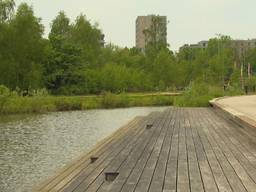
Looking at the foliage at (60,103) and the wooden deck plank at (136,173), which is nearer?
the wooden deck plank at (136,173)

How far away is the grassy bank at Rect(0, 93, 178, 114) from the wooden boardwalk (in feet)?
91.2

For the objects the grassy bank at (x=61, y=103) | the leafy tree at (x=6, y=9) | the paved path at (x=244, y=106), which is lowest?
the grassy bank at (x=61, y=103)

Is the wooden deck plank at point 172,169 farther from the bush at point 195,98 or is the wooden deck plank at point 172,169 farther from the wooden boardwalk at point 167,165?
the bush at point 195,98

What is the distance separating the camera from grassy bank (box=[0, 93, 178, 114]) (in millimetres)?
39281

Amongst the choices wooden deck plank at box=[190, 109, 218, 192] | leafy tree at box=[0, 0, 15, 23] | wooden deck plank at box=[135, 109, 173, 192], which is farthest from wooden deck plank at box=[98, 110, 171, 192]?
leafy tree at box=[0, 0, 15, 23]

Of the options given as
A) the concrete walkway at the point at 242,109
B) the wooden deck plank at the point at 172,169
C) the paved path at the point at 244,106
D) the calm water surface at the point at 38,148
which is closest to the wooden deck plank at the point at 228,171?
the wooden deck plank at the point at 172,169

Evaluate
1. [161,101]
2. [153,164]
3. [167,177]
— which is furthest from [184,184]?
[161,101]

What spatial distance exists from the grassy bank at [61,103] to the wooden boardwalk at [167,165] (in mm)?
27804

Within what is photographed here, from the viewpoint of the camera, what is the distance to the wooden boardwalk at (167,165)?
623 centimetres

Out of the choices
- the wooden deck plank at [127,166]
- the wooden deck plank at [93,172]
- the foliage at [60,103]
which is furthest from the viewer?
the foliage at [60,103]

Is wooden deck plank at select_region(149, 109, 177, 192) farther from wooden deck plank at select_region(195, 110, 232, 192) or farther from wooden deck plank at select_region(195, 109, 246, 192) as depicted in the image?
wooden deck plank at select_region(195, 109, 246, 192)

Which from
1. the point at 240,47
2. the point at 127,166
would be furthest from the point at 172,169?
the point at 240,47

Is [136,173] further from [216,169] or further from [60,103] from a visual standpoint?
[60,103]

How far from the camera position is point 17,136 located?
2102 cm
